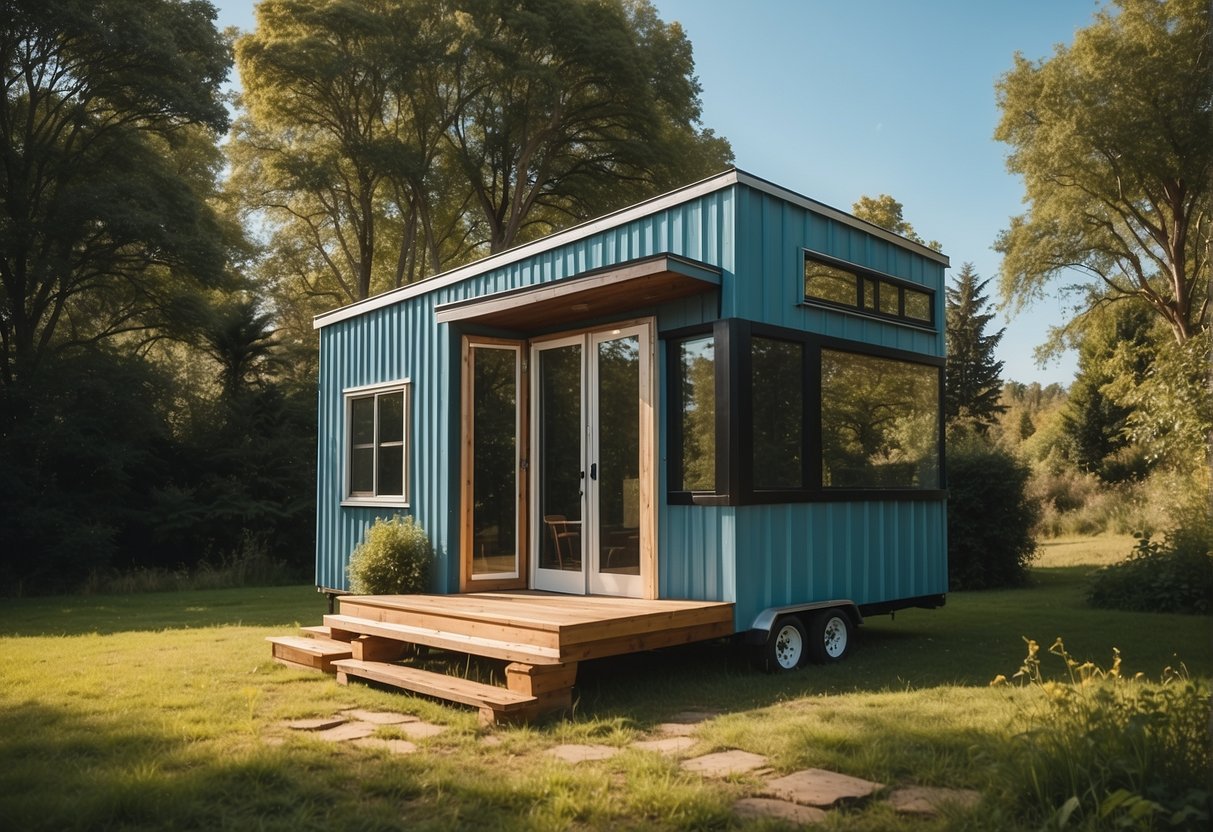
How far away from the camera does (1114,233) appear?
23.0m

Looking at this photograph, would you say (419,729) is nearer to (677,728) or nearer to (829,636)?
(677,728)

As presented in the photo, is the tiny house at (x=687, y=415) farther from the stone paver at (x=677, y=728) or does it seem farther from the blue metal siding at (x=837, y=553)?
the stone paver at (x=677, y=728)

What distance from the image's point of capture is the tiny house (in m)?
6.49

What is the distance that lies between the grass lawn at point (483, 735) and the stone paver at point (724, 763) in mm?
68

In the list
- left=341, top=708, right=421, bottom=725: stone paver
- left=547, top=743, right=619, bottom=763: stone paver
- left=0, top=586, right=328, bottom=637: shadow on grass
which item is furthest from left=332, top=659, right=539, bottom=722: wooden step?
left=0, top=586, right=328, bottom=637: shadow on grass

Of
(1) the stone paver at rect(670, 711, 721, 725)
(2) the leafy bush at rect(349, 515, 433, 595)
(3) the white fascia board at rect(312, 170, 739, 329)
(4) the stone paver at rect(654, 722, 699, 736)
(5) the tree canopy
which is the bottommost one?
(1) the stone paver at rect(670, 711, 721, 725)

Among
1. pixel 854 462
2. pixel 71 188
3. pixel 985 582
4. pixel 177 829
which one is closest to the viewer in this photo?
pixel 177 829

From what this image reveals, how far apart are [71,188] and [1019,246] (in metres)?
20.7

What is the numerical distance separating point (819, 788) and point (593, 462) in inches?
159

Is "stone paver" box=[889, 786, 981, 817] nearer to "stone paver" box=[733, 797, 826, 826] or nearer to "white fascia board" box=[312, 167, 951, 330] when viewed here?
"stone paver" box=[733, 797, 826, 826]

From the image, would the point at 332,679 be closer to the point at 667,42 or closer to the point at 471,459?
the point at 471,459

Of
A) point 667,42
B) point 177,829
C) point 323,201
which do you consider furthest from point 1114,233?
point 177,829

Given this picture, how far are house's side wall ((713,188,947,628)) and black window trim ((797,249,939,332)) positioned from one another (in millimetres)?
44

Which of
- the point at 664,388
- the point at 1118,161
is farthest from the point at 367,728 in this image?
the point at 1118,161
